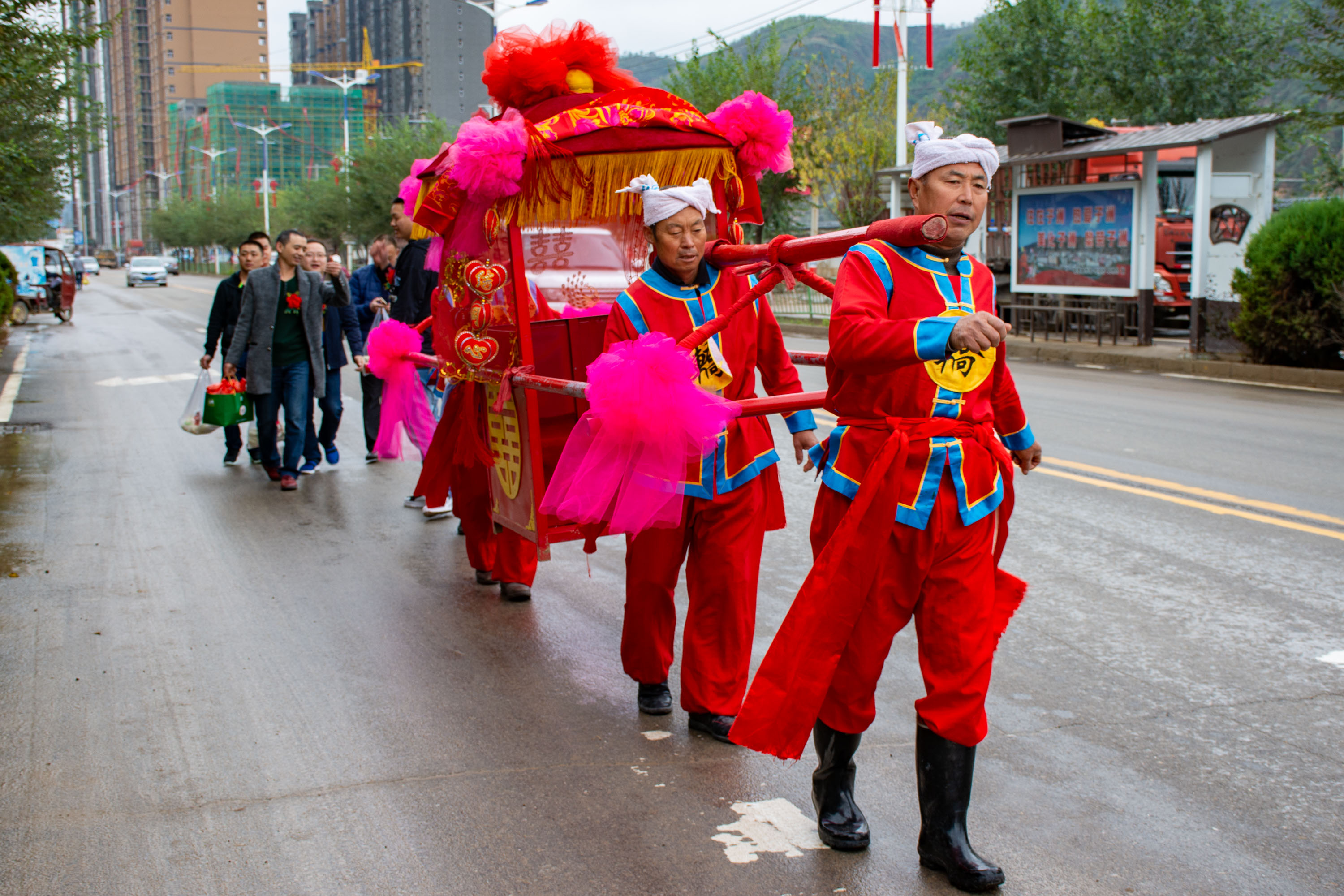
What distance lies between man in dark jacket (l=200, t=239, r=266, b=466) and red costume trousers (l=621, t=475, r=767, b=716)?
6.32 meters

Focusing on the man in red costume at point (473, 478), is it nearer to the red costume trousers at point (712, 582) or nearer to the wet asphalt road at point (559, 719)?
the wet asphalt road at point (559, 719)

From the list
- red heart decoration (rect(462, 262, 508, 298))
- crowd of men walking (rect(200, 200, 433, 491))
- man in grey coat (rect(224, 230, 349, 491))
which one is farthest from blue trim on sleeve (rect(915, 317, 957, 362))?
man in grey coat (rect(224, 230, 349, 491))

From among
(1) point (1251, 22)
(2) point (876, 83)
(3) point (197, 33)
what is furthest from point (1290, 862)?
(3) point (197, 33)

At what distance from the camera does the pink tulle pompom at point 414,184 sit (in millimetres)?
6215

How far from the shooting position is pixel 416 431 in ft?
23.6

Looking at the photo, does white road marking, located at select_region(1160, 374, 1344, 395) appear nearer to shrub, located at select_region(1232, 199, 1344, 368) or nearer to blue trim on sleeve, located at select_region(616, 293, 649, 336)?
shrub, located at select_region(1232, 199, 1344, 368)

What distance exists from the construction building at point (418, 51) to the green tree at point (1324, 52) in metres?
97.8

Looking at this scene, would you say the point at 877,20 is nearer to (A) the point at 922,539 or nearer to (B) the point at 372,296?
(B) the point at 372,296

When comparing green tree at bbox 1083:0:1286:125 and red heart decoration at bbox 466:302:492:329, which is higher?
green tree at bbox 1083:0:1286:125

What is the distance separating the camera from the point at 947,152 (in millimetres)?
3125

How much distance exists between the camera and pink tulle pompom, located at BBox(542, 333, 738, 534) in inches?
142

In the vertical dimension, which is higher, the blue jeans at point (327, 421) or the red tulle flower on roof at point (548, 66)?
the red tulle flower on roof at point (548, 66)

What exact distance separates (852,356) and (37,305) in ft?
110

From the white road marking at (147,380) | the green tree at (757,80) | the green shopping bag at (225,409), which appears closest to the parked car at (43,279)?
the white road marking at (147,380)
